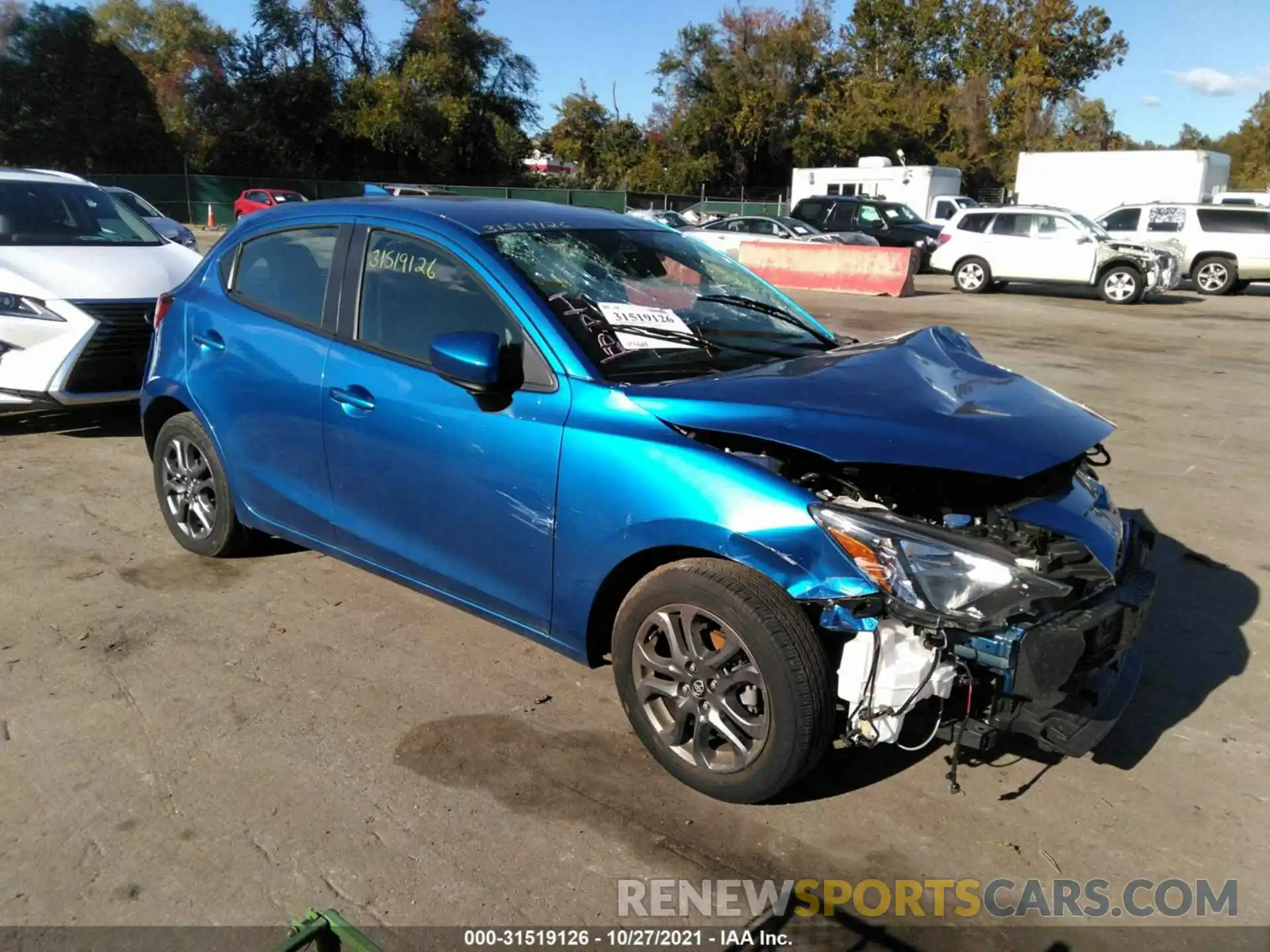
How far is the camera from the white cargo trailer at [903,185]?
107 ft

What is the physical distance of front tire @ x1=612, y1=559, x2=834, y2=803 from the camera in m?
2.85

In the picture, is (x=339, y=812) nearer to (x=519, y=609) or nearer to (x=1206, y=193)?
(x=519, y=609)

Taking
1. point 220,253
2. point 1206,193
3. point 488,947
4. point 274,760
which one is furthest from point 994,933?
point 1206,193

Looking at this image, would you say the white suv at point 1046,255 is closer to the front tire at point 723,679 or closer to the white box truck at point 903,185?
the white box truck at point 903,185

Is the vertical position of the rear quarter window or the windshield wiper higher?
the rear quarter window

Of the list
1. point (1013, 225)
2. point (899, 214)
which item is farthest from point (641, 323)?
point (899, 214)

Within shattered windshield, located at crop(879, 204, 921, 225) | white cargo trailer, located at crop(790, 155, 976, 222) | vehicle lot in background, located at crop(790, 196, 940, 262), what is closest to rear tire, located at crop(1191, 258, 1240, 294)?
vehicle lot in background, located at crop(790, 196, 940, 262)

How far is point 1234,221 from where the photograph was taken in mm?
19891

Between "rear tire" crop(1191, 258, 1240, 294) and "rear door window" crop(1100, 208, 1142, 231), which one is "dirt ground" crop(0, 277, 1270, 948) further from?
"rear door window" crop(1100, 208, 1142, 231)

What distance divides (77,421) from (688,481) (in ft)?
22.5

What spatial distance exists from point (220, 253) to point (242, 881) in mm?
3172

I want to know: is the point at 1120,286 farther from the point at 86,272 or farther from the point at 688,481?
the point at 688,481

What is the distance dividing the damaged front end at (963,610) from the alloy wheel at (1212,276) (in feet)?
68.0
